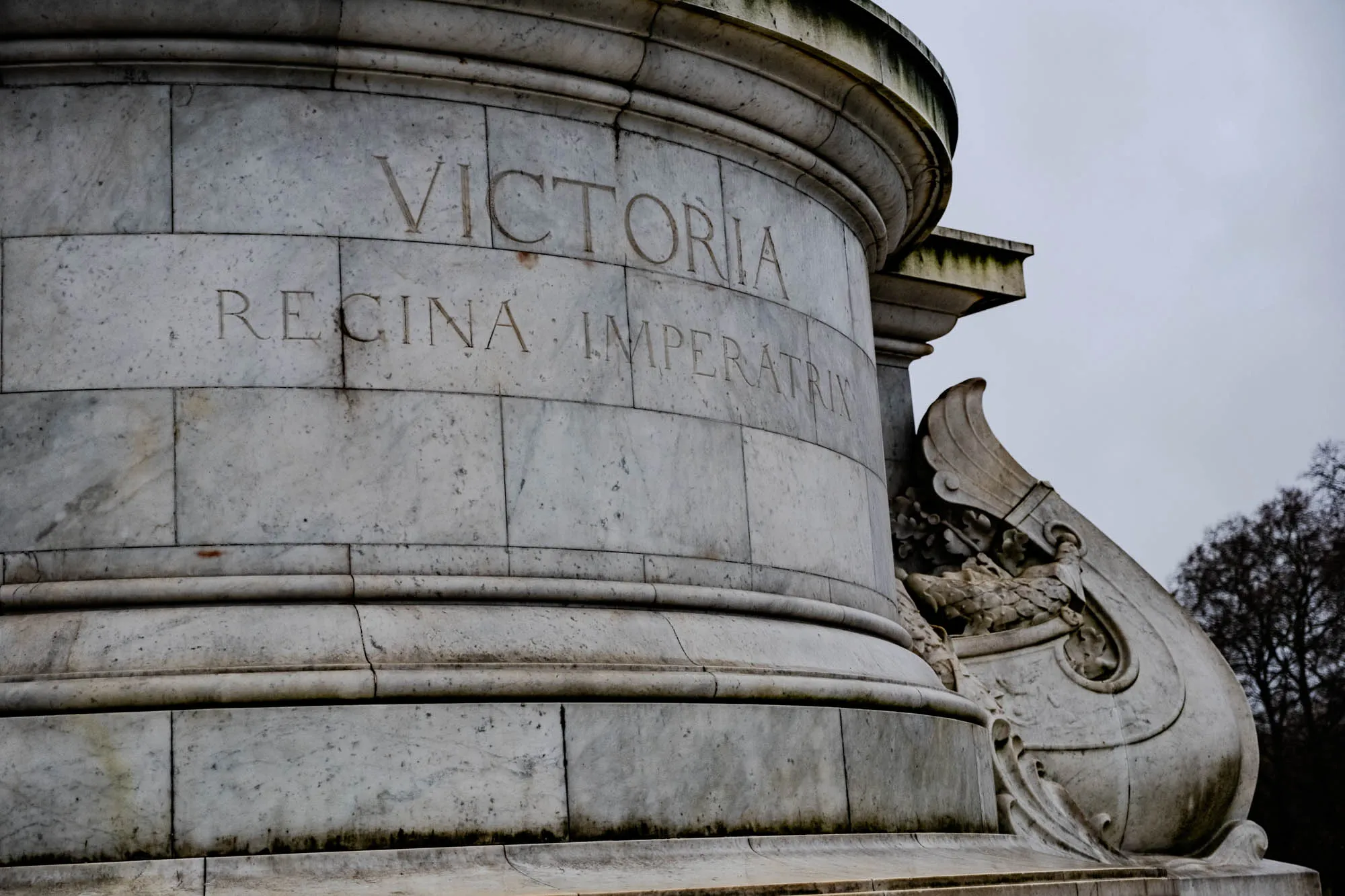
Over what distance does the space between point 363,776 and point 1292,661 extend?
30.2 meters

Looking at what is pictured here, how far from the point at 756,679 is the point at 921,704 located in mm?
1361

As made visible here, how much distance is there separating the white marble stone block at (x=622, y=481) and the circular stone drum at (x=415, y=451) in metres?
0.02

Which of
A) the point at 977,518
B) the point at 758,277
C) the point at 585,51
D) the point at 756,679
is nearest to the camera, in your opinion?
the point at 756,679

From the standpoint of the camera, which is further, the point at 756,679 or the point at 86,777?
the point at 756,679

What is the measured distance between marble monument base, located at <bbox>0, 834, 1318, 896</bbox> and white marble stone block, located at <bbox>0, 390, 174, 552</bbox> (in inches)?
60.0

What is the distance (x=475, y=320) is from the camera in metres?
8.77

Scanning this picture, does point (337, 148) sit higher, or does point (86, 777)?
point (337, 148)

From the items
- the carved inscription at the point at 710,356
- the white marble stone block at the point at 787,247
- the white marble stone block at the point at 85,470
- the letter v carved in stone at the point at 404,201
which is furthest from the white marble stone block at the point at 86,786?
the white marble stone block at the point at 787,247

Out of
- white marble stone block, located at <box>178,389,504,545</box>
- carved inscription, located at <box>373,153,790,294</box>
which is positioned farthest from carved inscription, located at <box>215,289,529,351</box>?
carved inscription, located at <box>373,153,790,294</box>

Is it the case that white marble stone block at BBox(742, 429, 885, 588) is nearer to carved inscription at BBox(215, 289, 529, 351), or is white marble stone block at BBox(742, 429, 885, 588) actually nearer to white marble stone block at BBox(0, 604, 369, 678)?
carved inscription at BBox(215, 289, 529, 351)

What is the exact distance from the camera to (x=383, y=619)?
26.2ft

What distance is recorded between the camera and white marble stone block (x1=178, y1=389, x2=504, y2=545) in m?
8.16

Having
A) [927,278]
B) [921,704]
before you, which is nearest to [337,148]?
[921,704]

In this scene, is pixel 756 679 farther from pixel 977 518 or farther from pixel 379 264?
pixel 977 518
